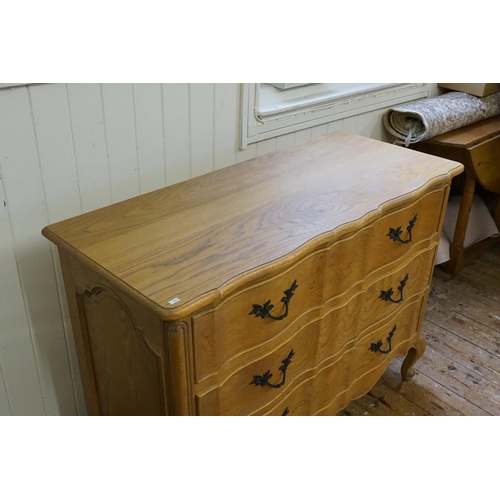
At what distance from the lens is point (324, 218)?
144 centimetres

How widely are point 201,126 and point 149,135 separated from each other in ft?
0.70

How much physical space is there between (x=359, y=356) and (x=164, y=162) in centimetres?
90

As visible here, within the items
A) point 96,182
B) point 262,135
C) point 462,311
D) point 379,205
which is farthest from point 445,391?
point 96,182

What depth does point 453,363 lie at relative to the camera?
239 centimetres

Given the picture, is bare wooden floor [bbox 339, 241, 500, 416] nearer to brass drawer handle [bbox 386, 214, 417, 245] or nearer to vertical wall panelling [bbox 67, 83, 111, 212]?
brass drawer handle [bbox 386, 214, 417, 245]

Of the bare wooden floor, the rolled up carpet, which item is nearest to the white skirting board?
the bare wooden floor

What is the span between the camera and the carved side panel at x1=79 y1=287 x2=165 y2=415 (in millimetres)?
1272

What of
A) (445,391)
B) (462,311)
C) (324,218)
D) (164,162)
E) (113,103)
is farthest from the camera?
(462,311)

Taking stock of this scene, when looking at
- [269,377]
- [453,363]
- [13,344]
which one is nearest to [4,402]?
[13,344]

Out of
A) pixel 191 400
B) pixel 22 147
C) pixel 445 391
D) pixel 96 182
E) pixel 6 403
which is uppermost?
pixel 22 147

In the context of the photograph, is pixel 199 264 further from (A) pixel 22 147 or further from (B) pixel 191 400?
(A) pixel 22 147

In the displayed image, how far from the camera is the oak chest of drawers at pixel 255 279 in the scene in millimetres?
1200

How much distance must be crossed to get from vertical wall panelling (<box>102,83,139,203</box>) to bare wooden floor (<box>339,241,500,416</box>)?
3.91 ft

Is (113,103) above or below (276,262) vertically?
above
